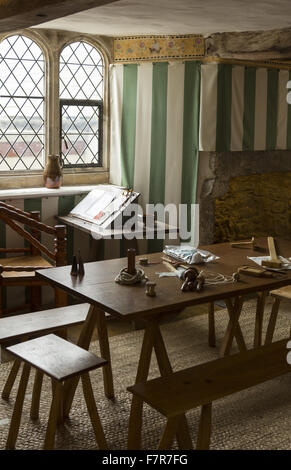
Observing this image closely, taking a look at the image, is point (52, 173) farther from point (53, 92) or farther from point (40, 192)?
point (53, 92)

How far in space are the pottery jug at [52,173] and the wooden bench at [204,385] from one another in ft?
10.1

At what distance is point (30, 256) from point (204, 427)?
301 centimetres

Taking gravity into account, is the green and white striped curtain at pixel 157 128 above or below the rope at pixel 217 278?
above

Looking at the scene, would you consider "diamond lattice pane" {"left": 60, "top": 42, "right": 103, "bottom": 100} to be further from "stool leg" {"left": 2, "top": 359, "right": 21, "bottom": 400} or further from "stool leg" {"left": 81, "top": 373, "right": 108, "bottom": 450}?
"stool leg" {"left": 81, "top": 373, "right": 108, "bottom": 450}

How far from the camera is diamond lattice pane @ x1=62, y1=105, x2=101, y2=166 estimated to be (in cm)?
631

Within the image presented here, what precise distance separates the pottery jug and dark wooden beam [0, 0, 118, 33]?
220cm

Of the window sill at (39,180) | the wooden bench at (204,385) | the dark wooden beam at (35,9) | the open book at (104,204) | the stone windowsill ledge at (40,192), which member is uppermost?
the dark wooden beam at (35,9)

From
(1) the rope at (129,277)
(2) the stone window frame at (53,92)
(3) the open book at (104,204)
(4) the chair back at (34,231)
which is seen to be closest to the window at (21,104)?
(2) the stone window frame at (53,92)

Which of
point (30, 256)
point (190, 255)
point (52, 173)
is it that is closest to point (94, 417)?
point (190, 255)

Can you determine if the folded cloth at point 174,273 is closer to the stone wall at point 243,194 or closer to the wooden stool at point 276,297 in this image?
the wooden stool at point 276,297

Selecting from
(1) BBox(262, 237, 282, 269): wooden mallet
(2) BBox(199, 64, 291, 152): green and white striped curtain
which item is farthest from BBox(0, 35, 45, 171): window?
(1) BBox(262, 237, 282, 269): wooden mallet

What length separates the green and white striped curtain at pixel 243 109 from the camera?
5.71m

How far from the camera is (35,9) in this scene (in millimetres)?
3338

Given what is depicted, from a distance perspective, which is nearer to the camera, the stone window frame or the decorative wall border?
the decorative wall border
